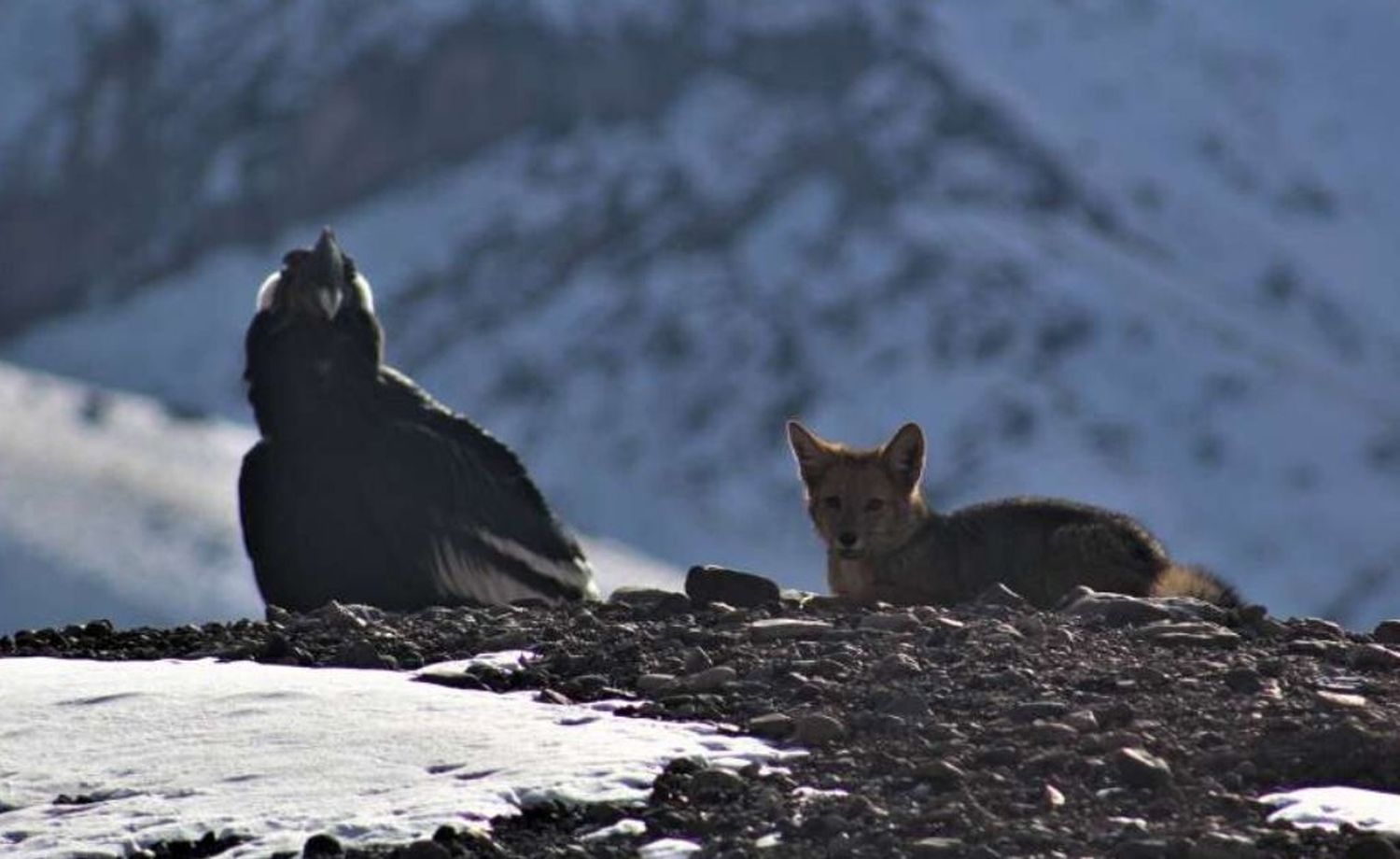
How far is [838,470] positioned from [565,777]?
4.58m

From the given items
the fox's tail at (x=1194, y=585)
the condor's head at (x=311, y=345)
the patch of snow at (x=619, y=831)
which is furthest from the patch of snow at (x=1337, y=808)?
the condor's head at (x=311, y=345)

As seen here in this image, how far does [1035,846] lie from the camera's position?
6.60 meters

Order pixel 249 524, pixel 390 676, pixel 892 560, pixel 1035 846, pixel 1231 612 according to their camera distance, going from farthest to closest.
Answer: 1. pixel 249 524
2. pixel 892 560
3. pixel 1231 612
4. pixel 390 676
5. pixel 1035 846

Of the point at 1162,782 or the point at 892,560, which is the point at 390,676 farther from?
the point at 892,560

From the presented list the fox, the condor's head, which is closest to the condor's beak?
the condor's head

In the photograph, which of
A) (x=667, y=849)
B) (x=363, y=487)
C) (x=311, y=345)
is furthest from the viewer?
(x=311, y=345)

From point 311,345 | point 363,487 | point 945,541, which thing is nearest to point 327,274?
point 311,345

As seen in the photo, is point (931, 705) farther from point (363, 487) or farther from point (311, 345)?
point (311, 345)

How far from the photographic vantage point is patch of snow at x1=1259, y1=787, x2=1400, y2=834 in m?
6.80

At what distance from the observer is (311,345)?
13.2 metres

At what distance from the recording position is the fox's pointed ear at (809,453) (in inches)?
464

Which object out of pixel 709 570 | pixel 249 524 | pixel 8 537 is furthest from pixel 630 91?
pixel 709 570

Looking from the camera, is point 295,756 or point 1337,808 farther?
point 295,756

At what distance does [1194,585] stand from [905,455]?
4.98 ft
